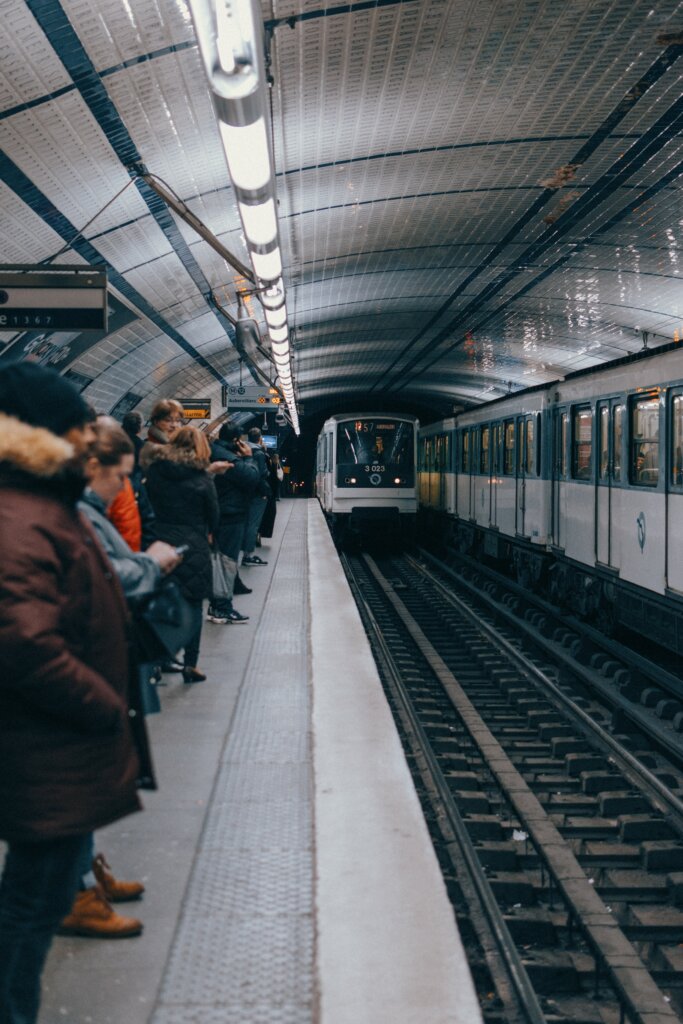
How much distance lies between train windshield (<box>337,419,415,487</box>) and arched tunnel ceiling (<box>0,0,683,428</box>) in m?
3.54

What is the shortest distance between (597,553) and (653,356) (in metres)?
2.74

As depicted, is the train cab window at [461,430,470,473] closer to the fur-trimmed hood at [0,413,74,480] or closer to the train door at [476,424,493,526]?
the train door at [476,424,493,526]

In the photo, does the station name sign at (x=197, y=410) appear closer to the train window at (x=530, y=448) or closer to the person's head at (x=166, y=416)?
the train window at (x=530, y=448)

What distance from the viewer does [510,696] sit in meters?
9.88

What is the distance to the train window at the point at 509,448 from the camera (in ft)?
53.7

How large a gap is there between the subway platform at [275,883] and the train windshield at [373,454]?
1624cm

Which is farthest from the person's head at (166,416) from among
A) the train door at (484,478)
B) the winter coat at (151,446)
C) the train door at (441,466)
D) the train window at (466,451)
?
the train door at (441,466)

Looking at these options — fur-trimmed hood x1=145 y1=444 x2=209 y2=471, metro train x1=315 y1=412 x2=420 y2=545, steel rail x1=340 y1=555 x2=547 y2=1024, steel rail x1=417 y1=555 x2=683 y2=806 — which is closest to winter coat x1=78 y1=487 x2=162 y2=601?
steel rail x1=340 y1=555 x2=547 y2=1024

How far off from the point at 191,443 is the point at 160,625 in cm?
359

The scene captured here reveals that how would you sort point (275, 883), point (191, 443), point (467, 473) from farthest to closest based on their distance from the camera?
point (467, 473) < point (191, 443) < point (275, 883)

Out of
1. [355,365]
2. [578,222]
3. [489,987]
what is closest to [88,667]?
[489,987]

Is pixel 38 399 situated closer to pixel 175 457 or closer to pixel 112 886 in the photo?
pixel 112 886

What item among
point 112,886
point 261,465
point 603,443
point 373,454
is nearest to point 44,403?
point 112,886

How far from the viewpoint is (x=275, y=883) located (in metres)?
3.84
